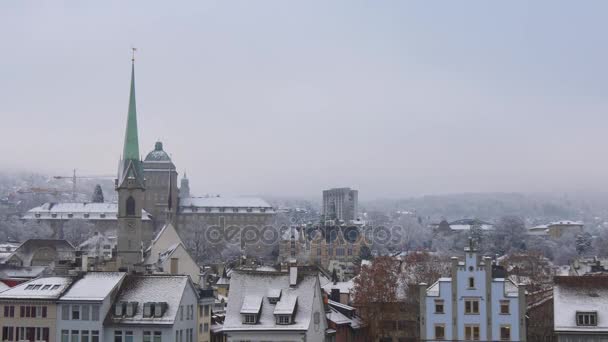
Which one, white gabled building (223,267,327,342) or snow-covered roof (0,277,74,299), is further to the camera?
snow-covered roof (0,277,74,299)

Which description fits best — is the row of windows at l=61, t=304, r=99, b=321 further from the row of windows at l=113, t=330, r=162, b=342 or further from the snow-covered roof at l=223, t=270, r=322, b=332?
the snow-covered roof at l=223, t=270, r=322, b=332

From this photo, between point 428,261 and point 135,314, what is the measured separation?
58510mm

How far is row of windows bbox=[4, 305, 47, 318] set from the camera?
7431 centimetres

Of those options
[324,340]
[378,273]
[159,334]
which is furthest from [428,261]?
[159,334]

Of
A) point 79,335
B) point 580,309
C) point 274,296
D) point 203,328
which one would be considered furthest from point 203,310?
point 580,309

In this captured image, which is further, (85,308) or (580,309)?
(85,308)

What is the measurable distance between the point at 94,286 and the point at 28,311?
495 cm

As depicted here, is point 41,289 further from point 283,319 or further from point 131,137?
point 131,137

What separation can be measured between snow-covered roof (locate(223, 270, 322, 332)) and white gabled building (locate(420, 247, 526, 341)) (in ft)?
25.3

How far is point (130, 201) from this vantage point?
502ft

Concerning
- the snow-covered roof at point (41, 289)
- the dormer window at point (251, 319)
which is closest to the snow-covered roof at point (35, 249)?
the snow-covered roof at point (41, 289)

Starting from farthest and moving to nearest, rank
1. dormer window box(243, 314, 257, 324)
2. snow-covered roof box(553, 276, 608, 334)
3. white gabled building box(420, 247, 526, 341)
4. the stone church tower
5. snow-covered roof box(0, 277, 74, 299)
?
1. the stone church tower
2. snow-covered roof box(0, 277, 74, 299)
3. dormer window box(243, 314, 257, 324)
4. white gabled building box(420, 247, 526, 341)
5. snow-covered roof box(553, 276, 608, 334)

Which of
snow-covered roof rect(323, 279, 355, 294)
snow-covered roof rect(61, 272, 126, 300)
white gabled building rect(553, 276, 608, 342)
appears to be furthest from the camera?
snow-covered roof rect(323, 279, 355, 294)

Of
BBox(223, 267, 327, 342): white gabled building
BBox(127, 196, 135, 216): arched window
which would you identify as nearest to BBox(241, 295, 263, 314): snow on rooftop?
BBox(223, 267, 327, 342): white gabled building
